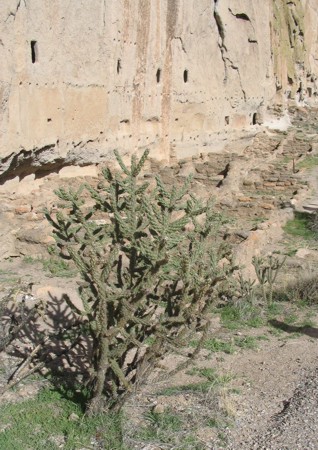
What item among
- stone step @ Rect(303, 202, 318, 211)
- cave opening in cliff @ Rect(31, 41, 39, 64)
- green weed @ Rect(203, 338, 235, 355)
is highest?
cave opening in cliff @ Rect(31, 41, 39, 64)

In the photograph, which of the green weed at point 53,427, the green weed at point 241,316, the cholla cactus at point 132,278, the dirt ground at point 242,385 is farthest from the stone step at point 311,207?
the green weed at point 53,427

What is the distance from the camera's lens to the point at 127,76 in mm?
16016

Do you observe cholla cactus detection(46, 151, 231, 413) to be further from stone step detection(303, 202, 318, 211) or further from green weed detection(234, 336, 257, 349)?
stone step detection(303, 202, 318, 211)

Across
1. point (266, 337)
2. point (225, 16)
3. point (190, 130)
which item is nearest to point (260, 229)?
point (266, 337)

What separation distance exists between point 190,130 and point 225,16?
5.14m

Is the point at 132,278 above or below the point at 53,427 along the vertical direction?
above

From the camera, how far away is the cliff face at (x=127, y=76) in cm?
1166

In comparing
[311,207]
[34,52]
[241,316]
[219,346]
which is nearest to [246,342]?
[219,346]

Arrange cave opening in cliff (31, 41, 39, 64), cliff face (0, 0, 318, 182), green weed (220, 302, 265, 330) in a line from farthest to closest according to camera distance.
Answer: cave opening in cliff (31, 41, 39, 64) < cliff face (0, 0, 318, 182) < green weed (220, 302, 265, 330)

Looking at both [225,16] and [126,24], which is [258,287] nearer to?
[126,24]

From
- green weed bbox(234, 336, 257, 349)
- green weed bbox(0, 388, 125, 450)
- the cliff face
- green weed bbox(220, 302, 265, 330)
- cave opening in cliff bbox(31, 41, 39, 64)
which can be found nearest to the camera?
green weed bbox(0, 388, 125, 450)

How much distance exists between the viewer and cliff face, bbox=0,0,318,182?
459 inches

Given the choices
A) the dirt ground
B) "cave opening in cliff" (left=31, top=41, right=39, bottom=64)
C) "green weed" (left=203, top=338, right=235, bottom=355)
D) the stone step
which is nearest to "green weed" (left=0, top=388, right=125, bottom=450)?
the dirt ground

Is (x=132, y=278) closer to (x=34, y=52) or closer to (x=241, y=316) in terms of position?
(x=241, y=316)
